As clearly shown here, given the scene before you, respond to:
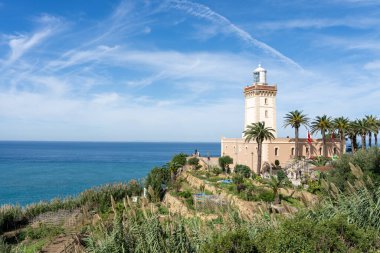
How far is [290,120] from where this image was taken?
38.8 metres

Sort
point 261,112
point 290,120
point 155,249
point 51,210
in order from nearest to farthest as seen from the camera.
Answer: point 155,249 → point 51,210 → point 290,120 → point 261,112

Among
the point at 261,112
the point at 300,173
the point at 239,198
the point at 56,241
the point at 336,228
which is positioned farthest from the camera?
the point at 261,112

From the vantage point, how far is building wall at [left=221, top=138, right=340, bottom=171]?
39919 mm

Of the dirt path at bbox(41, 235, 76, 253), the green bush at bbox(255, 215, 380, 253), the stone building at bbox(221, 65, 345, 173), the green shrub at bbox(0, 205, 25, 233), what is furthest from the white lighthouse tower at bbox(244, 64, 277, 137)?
the green bush at bbox(255, 215, 380, 253)

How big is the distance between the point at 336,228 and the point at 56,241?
15330 mm

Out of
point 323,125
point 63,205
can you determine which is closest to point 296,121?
point 323,125

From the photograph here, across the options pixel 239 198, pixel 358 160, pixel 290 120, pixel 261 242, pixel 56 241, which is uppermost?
pixel 290 120

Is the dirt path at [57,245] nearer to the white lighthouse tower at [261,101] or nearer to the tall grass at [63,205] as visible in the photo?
the tall grass at [63,205]

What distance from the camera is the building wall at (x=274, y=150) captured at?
39.9 meters

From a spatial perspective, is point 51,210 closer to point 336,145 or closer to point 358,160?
point 358,160

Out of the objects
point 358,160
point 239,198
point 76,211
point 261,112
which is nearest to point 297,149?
Answer: point 261,112

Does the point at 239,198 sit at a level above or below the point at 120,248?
below

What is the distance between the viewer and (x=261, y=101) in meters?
41.6

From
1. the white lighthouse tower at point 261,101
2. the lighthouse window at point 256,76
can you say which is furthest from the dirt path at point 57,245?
the lighthouse window at point 256,76
